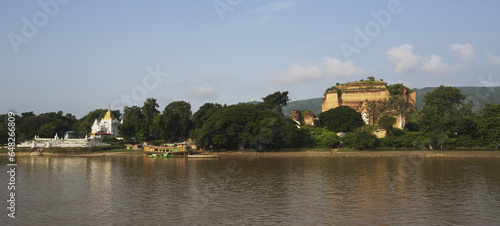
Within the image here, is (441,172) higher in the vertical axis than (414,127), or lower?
lower

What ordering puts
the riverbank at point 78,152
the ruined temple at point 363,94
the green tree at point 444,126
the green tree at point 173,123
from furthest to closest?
the ruined temple at point 363,94 < the green tree at point 173,123 < the riverbank at point 78,152 < the green tree at point 444,126

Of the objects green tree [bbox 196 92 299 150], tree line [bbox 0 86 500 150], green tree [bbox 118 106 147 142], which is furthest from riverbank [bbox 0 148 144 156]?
green tree [bbox 196 92 299 150]

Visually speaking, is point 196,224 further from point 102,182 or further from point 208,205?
point 102,182

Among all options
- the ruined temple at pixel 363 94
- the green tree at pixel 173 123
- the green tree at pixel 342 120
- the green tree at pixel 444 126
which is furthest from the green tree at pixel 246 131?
the ruined temple at pixel 363 94

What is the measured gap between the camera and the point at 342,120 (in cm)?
4788

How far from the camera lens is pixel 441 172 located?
25453 mm

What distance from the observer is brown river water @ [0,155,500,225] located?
13688 millimetres

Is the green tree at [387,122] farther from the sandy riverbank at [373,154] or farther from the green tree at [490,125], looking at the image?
the green tree at [490,125]

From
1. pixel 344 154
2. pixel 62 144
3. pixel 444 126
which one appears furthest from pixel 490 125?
pixel 62 144

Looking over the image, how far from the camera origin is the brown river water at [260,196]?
13.7 meters

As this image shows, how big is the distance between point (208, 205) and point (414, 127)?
123 feet

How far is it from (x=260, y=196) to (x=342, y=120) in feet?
105

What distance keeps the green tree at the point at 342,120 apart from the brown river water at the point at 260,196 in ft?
65.1

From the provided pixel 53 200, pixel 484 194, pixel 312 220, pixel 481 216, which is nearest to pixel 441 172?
pixel 484 194
